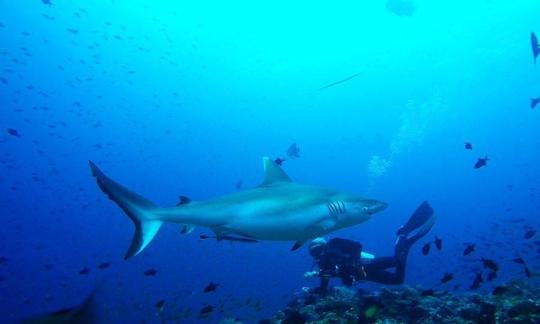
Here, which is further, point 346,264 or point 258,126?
point 258,126

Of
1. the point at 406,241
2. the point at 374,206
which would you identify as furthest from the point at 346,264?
the point at 406,241

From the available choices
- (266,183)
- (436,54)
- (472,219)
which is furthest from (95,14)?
(472,219)

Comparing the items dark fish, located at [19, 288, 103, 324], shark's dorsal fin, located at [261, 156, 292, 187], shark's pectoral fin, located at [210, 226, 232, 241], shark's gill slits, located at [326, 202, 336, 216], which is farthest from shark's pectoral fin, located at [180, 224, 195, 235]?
dark fish, located at [19, 288, 103, 324]

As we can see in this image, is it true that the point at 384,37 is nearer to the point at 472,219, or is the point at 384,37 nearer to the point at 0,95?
the point at 0,95

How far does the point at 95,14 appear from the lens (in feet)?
165

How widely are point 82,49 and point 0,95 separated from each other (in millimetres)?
32689

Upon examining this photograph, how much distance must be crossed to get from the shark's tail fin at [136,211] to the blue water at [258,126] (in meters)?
0.52

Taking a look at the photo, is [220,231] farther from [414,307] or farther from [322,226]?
[414,307]

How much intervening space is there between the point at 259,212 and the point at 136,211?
1520 millimetres

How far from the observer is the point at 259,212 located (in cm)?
518

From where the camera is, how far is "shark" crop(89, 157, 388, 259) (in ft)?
15.9

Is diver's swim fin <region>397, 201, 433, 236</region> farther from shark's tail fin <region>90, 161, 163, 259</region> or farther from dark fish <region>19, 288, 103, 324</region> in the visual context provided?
dark fish <region>19, 288, 103, 324</region>

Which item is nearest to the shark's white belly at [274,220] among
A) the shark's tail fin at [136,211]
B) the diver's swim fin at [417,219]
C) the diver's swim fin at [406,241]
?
the shark's tail fin at [136,211]

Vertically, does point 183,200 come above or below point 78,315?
above
